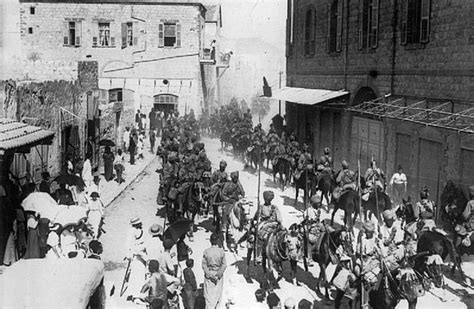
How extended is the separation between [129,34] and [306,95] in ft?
53.5

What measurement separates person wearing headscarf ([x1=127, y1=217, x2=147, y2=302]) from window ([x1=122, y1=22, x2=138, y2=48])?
2966cm

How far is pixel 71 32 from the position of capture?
38.8m

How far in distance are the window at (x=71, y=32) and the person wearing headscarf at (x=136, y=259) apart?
30.6 metres

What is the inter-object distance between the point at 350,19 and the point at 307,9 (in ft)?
20.5

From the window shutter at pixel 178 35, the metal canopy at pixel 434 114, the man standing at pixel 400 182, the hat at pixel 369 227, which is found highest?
the window shutter at pixel 178 35

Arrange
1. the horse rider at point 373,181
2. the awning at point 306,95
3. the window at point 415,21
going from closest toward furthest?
the horse rider at point 373,181 < the window at point 415,21 < the awning at point 306,95

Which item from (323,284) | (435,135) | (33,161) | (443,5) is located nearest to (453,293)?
(323,284)

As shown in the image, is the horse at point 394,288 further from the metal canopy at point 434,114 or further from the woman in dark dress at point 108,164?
the woman in dark dress at point 108,164

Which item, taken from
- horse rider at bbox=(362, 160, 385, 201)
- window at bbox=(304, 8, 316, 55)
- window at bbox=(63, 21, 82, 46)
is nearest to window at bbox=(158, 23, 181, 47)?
window at bbox=(63, 21, 82, 46)

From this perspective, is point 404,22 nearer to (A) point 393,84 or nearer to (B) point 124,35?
(A) point 393,84

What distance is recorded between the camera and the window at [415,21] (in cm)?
1734

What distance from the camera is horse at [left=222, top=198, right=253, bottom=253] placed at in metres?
13.6

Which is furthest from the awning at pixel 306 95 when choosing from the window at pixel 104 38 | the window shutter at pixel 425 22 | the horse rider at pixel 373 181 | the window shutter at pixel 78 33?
the window shutter at pixel 78 33

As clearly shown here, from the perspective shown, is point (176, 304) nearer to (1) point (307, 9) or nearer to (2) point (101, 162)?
(2) point (101, 162)
